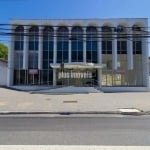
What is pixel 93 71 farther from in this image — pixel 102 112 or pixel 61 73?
pixel 102 112

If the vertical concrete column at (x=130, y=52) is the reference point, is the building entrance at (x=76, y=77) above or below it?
below

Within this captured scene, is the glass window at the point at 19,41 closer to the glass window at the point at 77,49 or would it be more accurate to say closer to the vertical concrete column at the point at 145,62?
the glass window at the point at 77,49

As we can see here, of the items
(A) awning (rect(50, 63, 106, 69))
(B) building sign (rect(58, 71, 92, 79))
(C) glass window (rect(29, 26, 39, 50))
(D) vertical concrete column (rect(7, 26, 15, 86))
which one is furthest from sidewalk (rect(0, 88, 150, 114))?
(C) glass window (rect(29, 26, 39, 50))

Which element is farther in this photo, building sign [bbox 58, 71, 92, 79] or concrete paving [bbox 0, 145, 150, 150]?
building sign [bbox 58, 71, 92, 79]

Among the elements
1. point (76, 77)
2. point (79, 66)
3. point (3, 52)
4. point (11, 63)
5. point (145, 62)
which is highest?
point (3, 52)

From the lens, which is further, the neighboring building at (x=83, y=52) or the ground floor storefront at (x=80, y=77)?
the neighboring building at (x=83, y=52)

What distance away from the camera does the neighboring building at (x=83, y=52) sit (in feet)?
151

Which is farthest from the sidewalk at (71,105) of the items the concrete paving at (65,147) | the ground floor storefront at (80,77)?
the ground floor storefront at (80,77)

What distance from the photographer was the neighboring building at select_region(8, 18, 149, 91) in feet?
151

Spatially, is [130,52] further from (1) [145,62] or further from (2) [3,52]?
(2) [3,52]

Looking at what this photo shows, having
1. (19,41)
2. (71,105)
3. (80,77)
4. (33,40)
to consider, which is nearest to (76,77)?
(80,77)

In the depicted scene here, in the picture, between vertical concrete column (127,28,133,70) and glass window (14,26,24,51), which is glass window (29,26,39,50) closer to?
glass window (14,26,24,51)

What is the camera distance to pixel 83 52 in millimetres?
46312

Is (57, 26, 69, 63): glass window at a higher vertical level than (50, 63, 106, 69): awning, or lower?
higher
